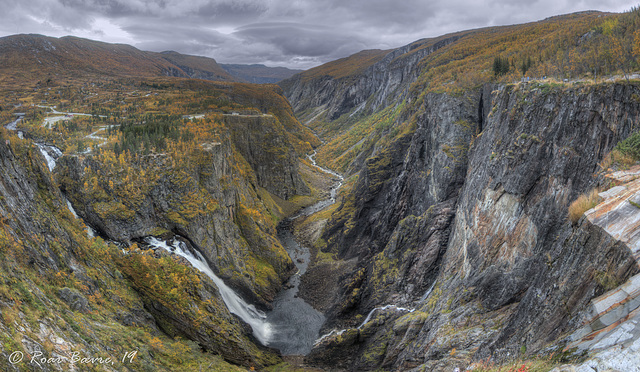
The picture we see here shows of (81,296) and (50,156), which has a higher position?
(50,156)

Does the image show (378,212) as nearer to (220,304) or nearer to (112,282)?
(220,304)

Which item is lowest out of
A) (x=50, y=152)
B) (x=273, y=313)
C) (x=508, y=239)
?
(x=273, y=313)

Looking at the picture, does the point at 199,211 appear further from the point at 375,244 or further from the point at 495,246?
the point at 495,246

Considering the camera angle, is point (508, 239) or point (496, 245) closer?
point (508, 239)
